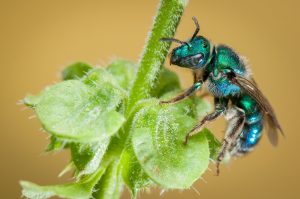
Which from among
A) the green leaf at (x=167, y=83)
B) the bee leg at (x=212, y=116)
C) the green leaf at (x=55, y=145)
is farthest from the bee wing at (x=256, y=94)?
the green leaf at (x=55, y=145)

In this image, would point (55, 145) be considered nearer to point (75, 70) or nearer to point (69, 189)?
point (69, 189)

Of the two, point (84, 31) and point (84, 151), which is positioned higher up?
point (84, 151)

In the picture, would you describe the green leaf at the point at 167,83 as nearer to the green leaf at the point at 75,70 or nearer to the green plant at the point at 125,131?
the green plant at the point at 125,131

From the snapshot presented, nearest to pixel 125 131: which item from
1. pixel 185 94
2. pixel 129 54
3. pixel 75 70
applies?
pixel 185 94

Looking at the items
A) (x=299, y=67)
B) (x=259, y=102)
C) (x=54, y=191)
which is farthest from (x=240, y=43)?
(x=54, y=191)

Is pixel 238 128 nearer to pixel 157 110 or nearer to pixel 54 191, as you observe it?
pixel 157 110

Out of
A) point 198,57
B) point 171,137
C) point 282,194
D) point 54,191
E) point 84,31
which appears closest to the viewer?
point 54,191
